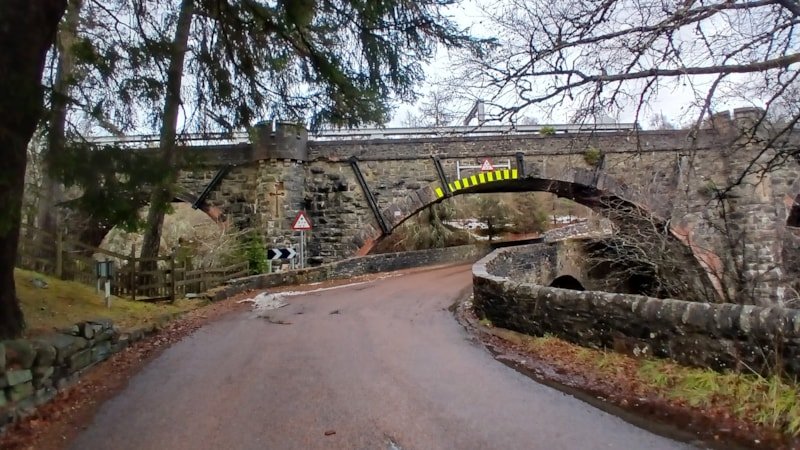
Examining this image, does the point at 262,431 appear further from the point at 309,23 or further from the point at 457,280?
the point at 457,280

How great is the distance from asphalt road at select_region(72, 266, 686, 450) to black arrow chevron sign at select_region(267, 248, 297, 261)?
30.0 feet

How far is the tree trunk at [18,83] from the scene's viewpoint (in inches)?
207

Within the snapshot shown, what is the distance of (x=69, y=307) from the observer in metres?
9.15

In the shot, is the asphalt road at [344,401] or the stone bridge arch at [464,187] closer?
the asphalt road at [344,401]

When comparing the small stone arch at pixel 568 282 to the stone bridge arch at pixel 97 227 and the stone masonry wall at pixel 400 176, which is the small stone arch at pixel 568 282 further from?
the stone bridge arch at pixel 97 227

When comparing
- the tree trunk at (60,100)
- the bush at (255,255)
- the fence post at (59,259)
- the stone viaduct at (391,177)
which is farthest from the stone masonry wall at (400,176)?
the fence post at (59,259)

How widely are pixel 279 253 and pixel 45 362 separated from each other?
41.6 feet

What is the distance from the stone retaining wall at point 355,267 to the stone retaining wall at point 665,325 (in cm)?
862

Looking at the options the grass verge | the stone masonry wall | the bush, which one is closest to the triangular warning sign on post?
the stone masonry wall

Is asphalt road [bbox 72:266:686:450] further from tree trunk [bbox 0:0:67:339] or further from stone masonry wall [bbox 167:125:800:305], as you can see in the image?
stone masonry wall [bbox 167:125:800:305]

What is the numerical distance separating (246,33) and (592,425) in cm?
657

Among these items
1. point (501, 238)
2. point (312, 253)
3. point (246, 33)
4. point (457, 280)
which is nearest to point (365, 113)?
point (246, 33)

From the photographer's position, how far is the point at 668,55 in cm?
583

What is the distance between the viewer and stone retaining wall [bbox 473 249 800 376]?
4.84 meters
